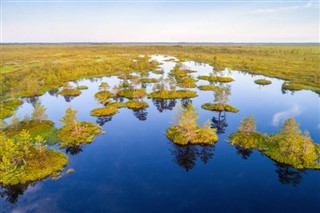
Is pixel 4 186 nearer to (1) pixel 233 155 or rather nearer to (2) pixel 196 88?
(1) pixel 233 155

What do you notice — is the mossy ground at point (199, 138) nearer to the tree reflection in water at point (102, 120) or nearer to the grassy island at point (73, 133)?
the grassy island at point (73, 133)

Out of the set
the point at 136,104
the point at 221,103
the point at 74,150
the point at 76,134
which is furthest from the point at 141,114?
the point at 74,150

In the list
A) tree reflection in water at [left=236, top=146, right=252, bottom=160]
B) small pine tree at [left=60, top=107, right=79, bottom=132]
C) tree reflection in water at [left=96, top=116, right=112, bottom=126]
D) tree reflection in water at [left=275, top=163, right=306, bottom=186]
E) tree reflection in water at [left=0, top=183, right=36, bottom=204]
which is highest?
small pine tree at [left=60, top=107, right=79, bottom=132]

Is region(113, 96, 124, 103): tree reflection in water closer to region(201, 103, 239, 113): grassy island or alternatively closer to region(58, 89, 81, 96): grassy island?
region(58, 89, 81, 96): grassy island

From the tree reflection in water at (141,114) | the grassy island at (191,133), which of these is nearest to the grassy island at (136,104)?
the tree reflection in water at (141,114)

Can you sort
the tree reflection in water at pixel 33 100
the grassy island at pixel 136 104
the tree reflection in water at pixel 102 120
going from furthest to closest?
the tree reflection in water at pixel 33 100 → the grassy island at pixel 136 104 → the tree reflection in water at pixel 102 120

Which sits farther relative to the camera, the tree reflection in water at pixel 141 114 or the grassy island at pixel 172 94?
the grassy island at pixel 172 94

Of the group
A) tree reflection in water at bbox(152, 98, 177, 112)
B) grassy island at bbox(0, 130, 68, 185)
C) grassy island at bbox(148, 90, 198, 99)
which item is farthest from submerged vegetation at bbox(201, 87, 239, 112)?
grassy island at bbox(0, 130, 68, 185)

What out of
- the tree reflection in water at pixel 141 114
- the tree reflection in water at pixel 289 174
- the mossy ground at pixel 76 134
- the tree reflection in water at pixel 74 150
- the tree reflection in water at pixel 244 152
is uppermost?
the tree reflection in water at pixel 141 114
